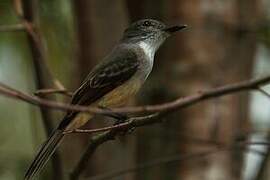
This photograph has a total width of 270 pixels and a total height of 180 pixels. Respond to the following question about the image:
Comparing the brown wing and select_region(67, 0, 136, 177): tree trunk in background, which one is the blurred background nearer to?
select_region(67, 0, 136, 177): tree trunk in background

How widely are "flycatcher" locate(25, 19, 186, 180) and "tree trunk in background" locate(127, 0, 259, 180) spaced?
2.62 ft

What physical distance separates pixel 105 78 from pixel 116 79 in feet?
0.24

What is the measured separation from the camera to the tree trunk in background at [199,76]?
19.8 feet

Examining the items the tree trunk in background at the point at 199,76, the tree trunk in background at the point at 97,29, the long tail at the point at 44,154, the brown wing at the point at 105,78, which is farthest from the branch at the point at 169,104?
the tree trunk in background at the point at 199,76

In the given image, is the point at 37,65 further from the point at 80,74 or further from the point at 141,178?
the point at 141,178

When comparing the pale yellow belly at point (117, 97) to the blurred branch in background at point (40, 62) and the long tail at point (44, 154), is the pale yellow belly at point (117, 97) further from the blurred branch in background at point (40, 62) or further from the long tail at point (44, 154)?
the long tail at point (44, 154)

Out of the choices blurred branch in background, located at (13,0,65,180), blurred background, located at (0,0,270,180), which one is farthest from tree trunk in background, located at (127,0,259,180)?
blurred branch in background, located at (13,0,65,180)

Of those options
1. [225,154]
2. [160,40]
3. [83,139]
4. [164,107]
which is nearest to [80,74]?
[83,139]

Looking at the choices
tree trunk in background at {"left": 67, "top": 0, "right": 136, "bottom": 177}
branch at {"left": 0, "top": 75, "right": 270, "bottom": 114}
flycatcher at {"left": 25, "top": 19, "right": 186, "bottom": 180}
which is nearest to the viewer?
branch at {"left": 0, "top": 75, "right": 270, "bottom": 114}

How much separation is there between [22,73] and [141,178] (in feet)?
6.25

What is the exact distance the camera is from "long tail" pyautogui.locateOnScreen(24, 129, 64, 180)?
387 cm

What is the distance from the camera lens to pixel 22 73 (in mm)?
7422

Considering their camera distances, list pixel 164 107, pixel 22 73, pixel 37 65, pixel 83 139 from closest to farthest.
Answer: pixel 164 107 < pixel 37 65 < pixel 83 139 < pixel 22 73

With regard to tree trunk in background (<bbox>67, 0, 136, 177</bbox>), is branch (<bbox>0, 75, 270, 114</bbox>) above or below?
above
